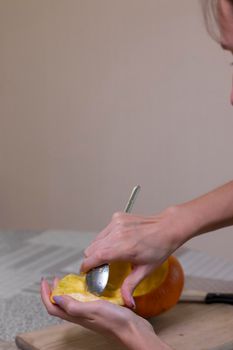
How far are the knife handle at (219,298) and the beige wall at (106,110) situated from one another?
1025 mm

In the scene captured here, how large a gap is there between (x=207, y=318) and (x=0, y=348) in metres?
0.31

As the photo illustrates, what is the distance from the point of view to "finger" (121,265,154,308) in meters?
0.71

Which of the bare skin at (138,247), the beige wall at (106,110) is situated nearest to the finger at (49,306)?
the bare skin at (138,247)

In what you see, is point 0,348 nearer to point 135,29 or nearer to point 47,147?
point 135,29

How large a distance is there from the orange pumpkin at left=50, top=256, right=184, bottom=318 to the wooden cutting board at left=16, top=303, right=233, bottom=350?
34 mm

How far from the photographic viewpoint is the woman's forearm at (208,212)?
804 mm

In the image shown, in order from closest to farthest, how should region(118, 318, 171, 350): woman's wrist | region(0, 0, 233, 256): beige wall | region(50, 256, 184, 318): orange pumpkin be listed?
region(118, 318, 171, 350): woman's wrist < region(50, 256, 184, 318): orange pumpkin < region(0, 0, 233, 256): beige wall

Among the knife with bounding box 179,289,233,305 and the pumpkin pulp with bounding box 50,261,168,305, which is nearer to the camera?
the pumpkin pulp with bounding box 50,261,168,305

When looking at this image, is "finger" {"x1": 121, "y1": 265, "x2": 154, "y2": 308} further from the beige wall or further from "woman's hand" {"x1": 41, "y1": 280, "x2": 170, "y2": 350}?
the beige wall

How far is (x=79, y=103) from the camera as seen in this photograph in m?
2.20

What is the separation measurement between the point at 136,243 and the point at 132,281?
5cm

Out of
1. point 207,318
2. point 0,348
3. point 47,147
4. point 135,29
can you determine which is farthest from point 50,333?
point 47,147

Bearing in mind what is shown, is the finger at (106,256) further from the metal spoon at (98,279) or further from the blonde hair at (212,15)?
the blonde hair at (212,15)

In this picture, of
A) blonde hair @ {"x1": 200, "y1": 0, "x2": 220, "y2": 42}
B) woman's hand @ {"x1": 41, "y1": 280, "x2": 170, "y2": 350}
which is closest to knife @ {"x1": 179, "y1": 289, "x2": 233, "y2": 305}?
woman's hand @ {"x1": 41, "y1": 280, "x2": 170, "y2": 350}
